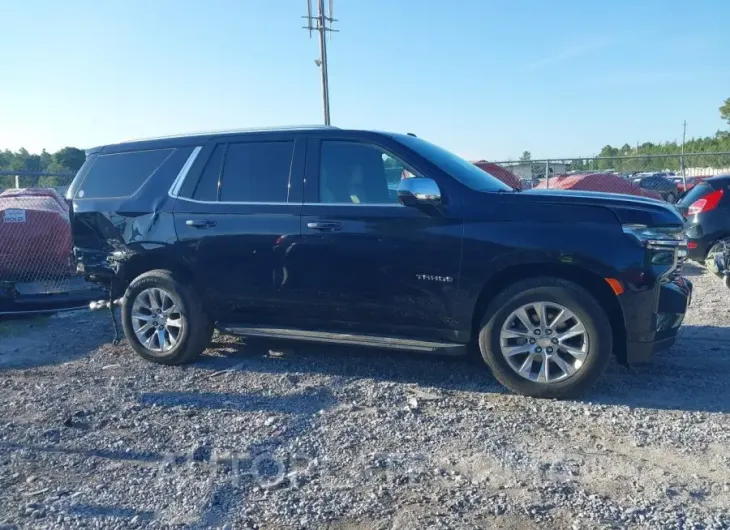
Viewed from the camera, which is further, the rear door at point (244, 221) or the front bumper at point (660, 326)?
the rear door at point (244, 221)

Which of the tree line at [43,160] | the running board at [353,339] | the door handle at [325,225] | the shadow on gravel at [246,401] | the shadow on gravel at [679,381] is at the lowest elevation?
the shadow on gravel at [679,381]

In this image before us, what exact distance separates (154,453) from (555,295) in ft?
9.61

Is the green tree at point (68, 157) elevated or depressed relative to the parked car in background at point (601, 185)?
elevated

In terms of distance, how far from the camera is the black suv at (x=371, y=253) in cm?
469

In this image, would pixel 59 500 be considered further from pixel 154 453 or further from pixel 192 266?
pixel 192 266

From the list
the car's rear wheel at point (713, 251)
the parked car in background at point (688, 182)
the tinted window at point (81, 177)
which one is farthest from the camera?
the parked car in background at point (688, 182)

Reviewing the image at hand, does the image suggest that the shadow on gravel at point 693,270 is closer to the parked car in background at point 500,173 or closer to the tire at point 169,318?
the parked car in background at point 500,173

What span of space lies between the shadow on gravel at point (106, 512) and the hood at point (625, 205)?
3.33 metres

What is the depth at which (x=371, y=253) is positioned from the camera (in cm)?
511

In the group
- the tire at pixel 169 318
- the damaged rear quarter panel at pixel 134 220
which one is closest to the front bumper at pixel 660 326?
the tire at pixel 169 318

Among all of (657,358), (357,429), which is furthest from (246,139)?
(657,358)

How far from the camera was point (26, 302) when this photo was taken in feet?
27.1

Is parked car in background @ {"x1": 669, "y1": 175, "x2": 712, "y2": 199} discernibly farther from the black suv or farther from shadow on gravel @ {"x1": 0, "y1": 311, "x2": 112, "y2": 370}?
shadow on gravel @ {"x1": 0, "y1": 311, "x2": 112, "y2": 370}

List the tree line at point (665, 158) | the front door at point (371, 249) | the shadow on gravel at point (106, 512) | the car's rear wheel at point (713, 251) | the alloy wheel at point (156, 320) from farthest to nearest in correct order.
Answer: the tree line at point (665, 158)
the car's rear wheel at point (713, 251)
the alloy wheel at point (156, 320)
the front door at point (371, 249)
the shadow on gravel at point (106, 512)
